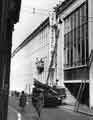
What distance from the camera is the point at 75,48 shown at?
36000mm

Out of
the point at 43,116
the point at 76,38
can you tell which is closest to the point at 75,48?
the point at 76,38

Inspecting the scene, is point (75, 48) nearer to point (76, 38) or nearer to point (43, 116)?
point (76, 38)

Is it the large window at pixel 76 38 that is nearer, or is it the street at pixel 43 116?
the street at pixel 43 116

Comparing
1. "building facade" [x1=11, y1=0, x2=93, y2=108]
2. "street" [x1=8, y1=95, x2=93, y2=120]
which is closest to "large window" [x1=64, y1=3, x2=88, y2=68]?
"building facade" [x1=11, y1=0, x2=93, y2=108]

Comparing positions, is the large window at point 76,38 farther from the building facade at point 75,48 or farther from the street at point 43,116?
the street at point 43,116

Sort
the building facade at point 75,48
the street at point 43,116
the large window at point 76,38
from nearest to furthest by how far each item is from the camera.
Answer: the street at point 43,116 → the building facade at point 75,48 → the large window at point 76,38

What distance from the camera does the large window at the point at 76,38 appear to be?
1302 inches

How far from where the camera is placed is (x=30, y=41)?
74.1 metres

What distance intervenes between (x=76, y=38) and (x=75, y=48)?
1.36 meters

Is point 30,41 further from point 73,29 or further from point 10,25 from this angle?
point 10,25

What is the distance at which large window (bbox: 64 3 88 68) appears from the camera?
33062mm

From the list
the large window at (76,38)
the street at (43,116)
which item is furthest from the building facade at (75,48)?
the street at (43,116)

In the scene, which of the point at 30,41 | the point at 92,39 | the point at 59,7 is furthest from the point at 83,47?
the point at 30,41

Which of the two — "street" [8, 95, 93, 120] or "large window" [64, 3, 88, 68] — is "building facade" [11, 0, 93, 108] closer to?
"large window" [64, 3, 88, 68]
